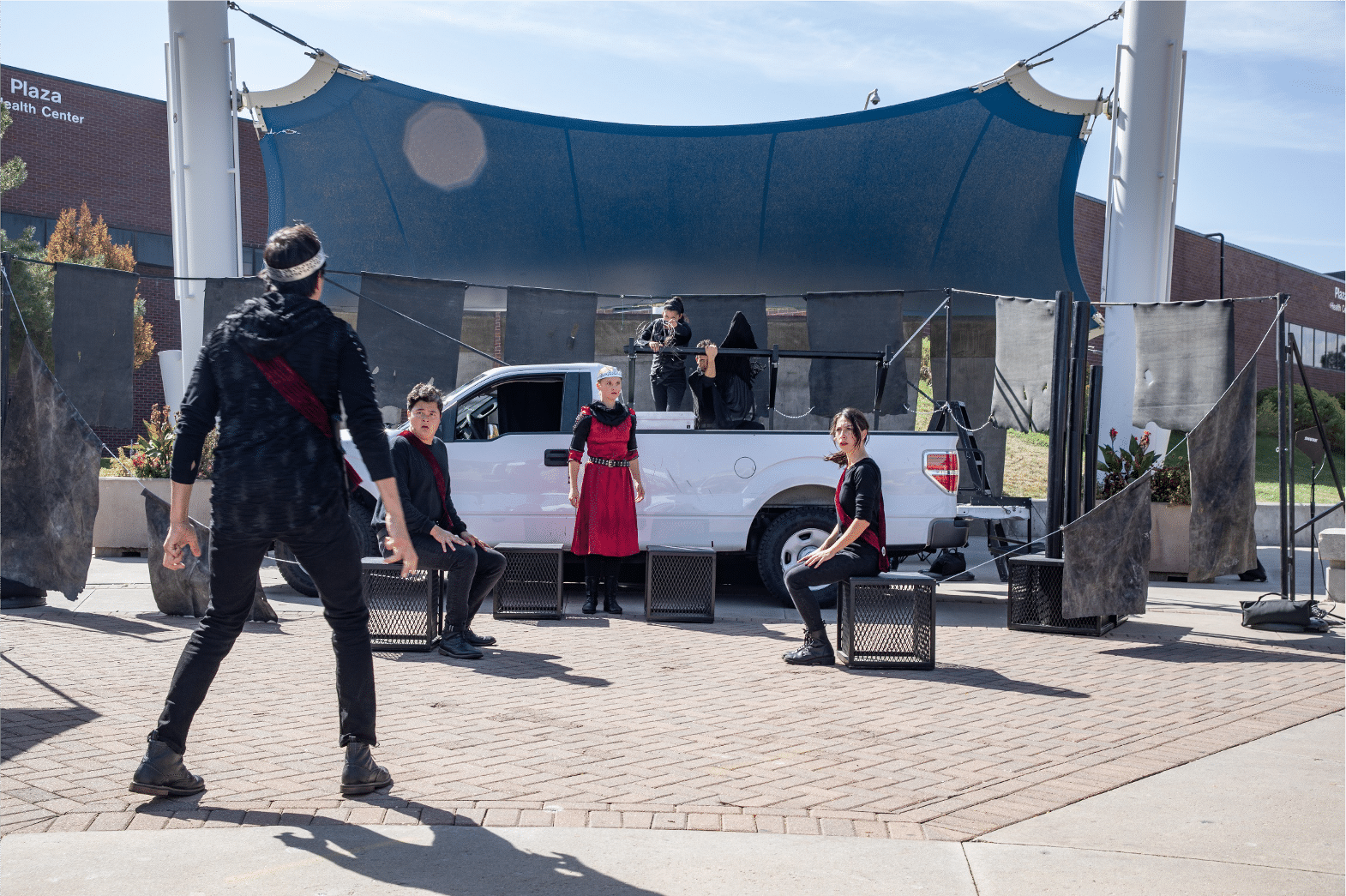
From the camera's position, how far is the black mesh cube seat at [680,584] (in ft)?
30.2

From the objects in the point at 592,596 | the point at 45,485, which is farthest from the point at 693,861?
the point at 45,485

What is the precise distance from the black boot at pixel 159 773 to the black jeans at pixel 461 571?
316 centimetres

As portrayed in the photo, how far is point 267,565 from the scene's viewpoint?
1235 cm

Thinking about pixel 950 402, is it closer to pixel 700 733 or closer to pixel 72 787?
pixel 700 733

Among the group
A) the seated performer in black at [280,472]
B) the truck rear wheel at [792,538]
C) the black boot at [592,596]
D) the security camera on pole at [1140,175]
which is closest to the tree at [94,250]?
the black boot at [592,596]

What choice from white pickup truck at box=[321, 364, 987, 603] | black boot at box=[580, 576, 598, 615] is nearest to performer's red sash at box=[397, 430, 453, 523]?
black boot at box=[580, 576, 598, 615]

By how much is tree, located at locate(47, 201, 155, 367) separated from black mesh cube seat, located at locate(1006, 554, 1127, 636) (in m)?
24.4

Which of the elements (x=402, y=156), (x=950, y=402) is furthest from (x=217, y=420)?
(x=402, y=156)

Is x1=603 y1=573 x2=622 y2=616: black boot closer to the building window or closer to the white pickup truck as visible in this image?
the white pickup truck

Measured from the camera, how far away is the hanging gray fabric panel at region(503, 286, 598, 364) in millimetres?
12906

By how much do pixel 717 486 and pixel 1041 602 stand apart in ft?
9.36

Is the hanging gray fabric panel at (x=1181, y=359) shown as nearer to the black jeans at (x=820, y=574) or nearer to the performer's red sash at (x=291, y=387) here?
the black jeans at (x=820, y=574)

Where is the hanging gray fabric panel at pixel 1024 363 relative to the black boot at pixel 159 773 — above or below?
above

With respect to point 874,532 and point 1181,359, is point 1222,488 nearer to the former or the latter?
point 1181,359
